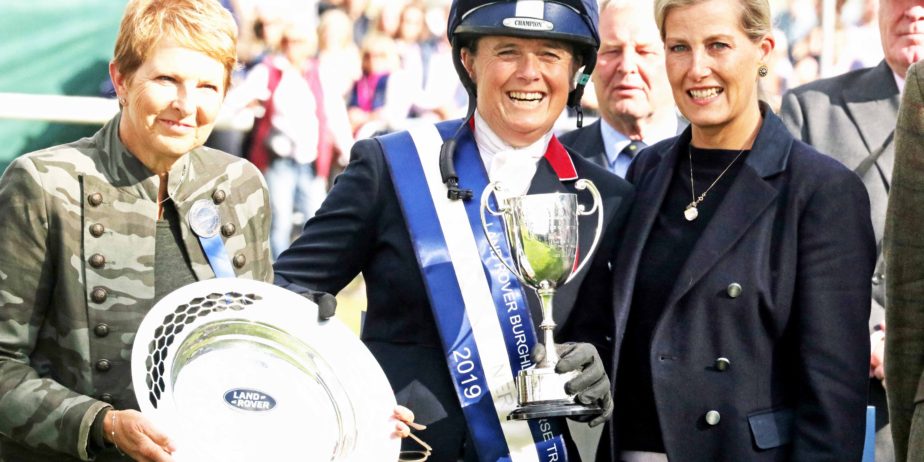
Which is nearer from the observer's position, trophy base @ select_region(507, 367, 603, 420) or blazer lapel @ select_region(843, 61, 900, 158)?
trophy base @ select_region(507, 367, 603, 420)

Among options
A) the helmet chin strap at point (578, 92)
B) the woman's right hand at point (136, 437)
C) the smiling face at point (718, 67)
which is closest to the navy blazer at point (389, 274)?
the helmet chin strap at point (578, 92)

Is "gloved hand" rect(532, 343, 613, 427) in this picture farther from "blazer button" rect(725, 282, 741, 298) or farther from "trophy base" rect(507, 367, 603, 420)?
"blazer button" rect(725, 282, 741, 298)

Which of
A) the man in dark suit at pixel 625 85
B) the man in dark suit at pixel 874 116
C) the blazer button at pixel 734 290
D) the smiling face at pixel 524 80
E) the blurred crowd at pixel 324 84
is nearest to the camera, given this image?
the blazer button at pixel 734 290

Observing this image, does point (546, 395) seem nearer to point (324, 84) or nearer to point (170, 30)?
A: point (170, 30)

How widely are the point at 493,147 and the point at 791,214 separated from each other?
0.84 meters

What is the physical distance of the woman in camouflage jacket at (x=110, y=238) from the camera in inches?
133

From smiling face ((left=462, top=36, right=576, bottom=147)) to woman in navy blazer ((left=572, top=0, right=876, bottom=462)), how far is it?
295 millimetres

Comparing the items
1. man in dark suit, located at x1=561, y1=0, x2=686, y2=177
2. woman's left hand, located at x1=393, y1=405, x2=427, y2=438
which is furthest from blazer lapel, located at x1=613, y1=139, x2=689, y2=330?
man in dark suit, located at x1=561, y1=0, x2=686, y2=177

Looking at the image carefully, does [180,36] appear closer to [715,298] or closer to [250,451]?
[250,451]

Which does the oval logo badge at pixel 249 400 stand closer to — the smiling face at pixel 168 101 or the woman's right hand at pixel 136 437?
the woman's right hand at pixel 136 437

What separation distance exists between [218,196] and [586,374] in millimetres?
955

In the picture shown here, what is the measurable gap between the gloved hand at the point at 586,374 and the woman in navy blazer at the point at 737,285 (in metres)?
0.19

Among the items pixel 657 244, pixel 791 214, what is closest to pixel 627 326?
pixel 657 244

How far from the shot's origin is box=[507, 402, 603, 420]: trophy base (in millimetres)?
3617
